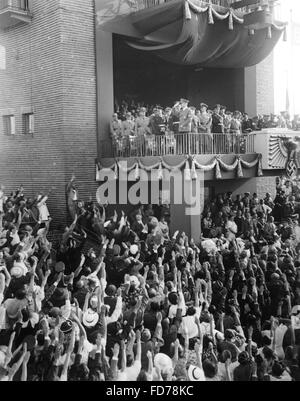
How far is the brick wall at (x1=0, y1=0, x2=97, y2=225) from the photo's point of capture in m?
15.8

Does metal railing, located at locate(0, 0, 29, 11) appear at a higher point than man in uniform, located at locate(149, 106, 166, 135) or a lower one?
higher

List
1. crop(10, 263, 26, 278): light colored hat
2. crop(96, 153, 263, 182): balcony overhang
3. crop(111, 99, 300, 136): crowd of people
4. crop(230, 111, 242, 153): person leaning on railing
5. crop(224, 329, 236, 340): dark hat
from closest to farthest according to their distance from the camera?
crop(224, 329, 236, 340): dark hat
crop(10, 263, 26, 278): light colored hat
crop(96, 153, 263, 182): balcony overhang
crop(111, 99, 300, 136): crowd of people
crop(230, 111, 242, 153): person leaning on railing

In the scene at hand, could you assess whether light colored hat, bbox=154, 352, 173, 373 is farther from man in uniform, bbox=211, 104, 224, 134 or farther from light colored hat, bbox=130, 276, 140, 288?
man in uniform, bbox=211, 104, 224, 134

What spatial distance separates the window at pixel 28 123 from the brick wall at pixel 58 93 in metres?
0.23

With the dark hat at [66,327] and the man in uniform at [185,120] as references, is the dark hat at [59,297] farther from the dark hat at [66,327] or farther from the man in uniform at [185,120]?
the man in uniform at [185,120]

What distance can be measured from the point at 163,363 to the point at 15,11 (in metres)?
13.1

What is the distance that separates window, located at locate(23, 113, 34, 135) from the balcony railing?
2491mm

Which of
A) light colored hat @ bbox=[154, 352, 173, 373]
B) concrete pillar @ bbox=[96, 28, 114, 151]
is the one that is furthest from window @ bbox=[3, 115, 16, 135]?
light colored hat @ bbox=[154, 352, 173, 373]

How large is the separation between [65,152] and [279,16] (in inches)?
343

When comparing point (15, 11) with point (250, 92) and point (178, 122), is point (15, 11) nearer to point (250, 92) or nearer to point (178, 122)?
point (178, 122)

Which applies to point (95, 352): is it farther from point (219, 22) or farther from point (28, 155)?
point (219, 22)
